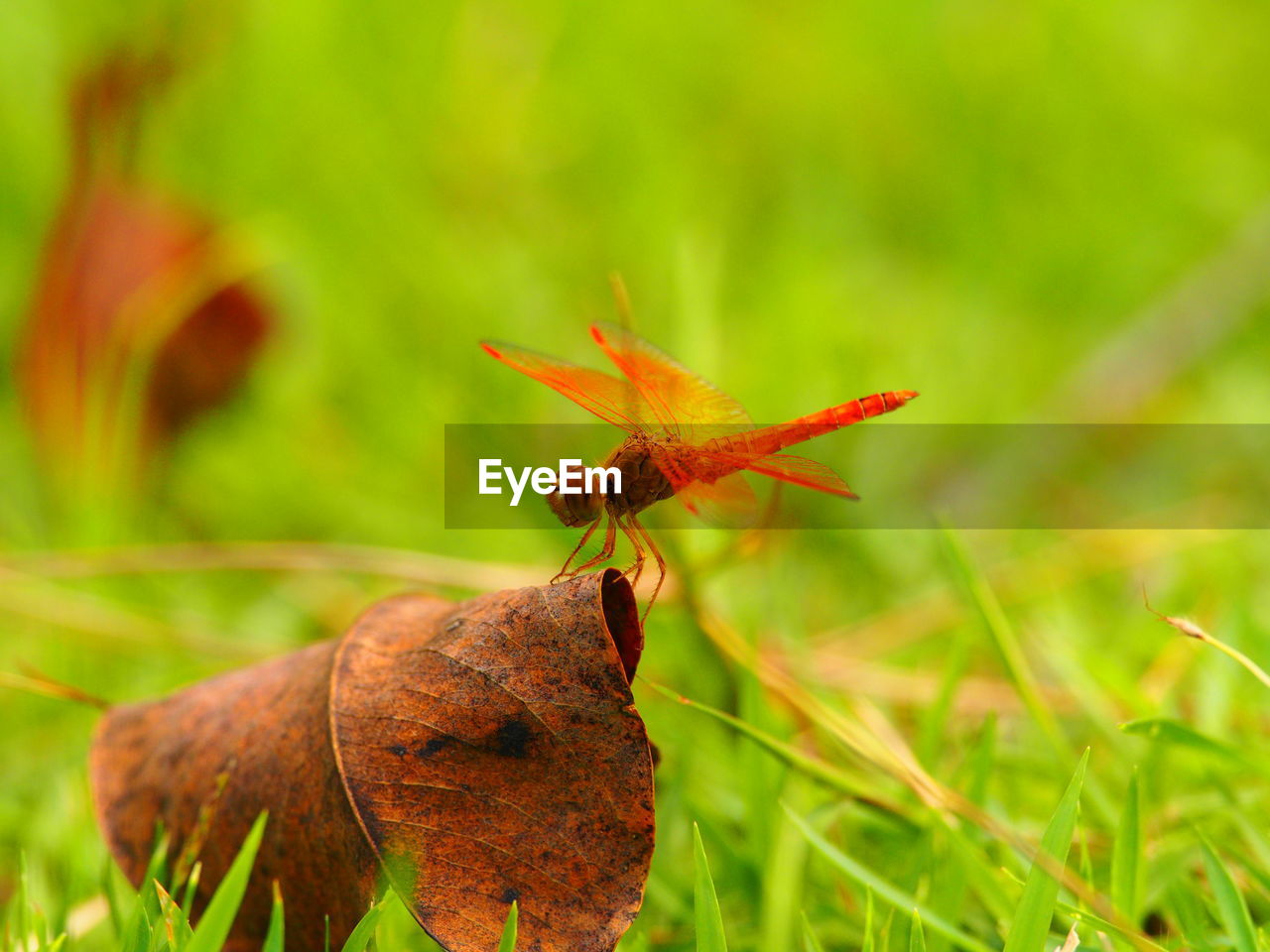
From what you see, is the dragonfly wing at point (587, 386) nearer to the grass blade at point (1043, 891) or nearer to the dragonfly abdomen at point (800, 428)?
the dragonfly abdomen at point (800, 428)

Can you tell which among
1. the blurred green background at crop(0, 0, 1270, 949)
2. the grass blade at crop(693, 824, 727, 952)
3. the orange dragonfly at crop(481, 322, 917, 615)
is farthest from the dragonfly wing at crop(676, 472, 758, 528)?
the grass blade at crop(693, 824, 727, 952)

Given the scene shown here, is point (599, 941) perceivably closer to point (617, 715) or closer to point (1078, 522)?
point (617, 715)

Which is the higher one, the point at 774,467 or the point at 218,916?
the point at 774,467

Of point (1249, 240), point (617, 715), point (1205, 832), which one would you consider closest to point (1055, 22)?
point (1249, 240)

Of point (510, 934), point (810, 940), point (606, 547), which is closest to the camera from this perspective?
point (510, 934)

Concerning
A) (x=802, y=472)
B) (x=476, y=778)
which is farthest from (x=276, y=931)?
(x=802, y=472)

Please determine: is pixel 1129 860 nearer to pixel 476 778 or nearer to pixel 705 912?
pixel 705 912
